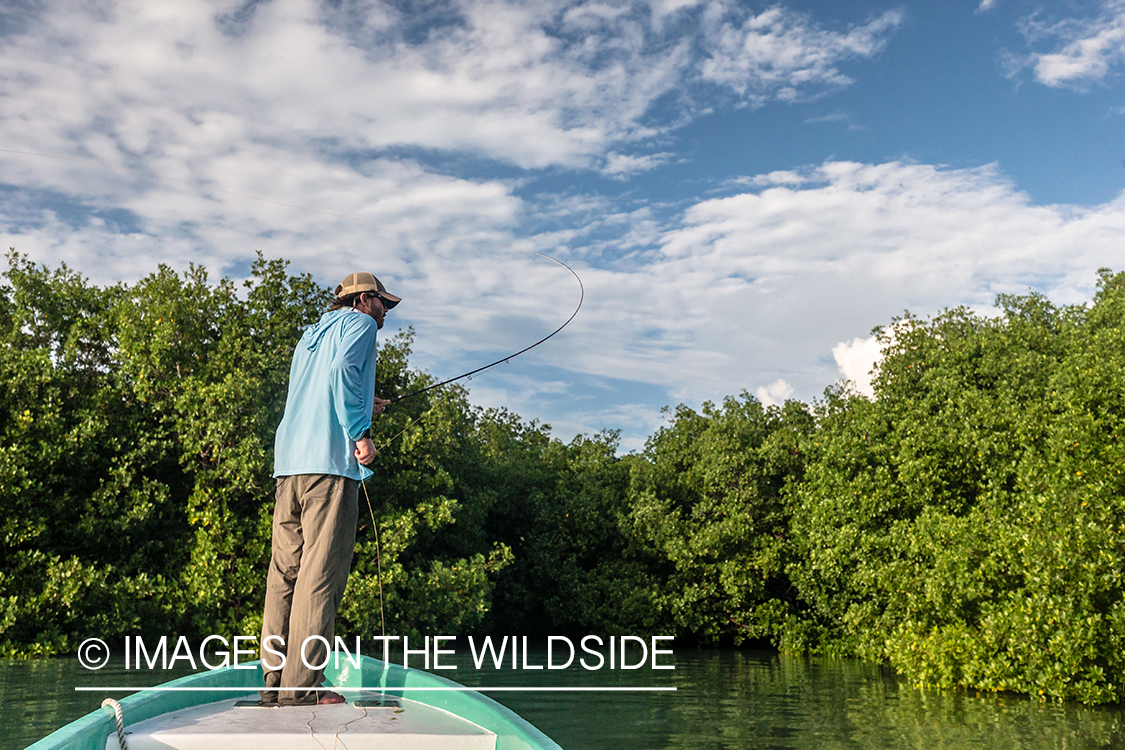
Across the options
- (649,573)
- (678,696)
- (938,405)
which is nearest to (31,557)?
(678,696)

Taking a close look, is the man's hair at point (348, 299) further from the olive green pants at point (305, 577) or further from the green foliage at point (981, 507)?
the green foliage at point (981, 507)

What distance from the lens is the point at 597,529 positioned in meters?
29.2

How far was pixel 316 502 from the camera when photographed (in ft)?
14.2

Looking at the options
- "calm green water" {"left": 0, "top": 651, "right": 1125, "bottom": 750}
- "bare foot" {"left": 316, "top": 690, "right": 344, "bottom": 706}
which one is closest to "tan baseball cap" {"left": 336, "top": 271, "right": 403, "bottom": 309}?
"bare foot" {"left": 316, "top": 690, "right": 344, "bottom": 706}

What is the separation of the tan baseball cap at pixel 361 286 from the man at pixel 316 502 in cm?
26

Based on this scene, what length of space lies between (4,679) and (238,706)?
11.7 m

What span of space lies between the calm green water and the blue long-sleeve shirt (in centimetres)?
Answer: 494

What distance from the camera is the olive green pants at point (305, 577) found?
4.18 meters

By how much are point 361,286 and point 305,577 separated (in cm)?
163

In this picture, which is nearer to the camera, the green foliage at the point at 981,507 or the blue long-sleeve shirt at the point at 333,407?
the blue long-sleeve shirt at the point at 333,407

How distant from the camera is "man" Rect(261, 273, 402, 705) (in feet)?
13.8

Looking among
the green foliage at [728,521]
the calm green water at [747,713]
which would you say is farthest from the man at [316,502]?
the green foliage at [728,521]

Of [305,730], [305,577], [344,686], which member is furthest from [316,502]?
[344,686]

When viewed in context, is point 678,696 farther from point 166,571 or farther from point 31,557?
point 31,557
